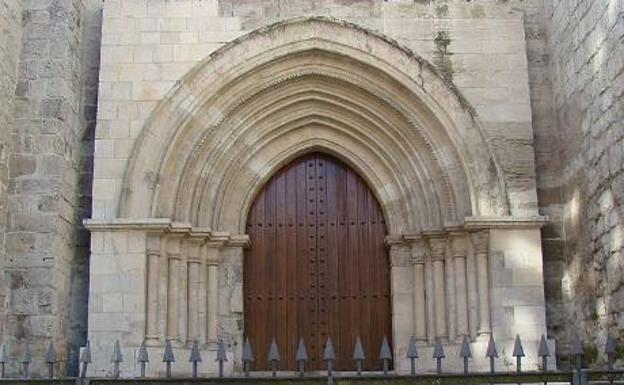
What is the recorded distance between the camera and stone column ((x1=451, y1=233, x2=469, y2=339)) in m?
7.49

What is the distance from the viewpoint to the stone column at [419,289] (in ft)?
25.8

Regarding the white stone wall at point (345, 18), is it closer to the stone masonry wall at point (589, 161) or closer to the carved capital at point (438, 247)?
the stone masonry wall at point (589, 161)

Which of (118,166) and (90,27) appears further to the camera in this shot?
(90,27)

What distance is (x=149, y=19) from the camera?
7926 millimetres

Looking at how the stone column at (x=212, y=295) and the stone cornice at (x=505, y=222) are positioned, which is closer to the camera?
the stone cornice at (x=505, y=222)

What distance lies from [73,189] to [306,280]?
233 centimetres

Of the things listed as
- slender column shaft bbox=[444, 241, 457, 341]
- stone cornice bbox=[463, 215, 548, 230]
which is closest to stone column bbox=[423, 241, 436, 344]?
slender column shaft bbox=[444, 241, 457, 341]

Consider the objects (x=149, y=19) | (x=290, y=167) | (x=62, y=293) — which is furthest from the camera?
(x=290, y=167)

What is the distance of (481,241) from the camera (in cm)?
744

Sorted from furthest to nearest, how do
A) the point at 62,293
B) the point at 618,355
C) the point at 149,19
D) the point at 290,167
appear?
the point at 290,167 < the point at 149,19 < the point at 62,293 < the point at 618,355

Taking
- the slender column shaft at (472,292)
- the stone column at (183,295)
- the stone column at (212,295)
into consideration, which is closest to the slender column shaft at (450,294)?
the slender column shaft at (472,292)

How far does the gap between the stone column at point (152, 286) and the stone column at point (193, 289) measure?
17.7 inches

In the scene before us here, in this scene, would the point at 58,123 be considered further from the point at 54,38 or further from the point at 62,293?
the point at 62,293

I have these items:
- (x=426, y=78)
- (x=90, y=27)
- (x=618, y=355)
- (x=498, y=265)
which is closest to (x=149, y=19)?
(x=90, y=27)
